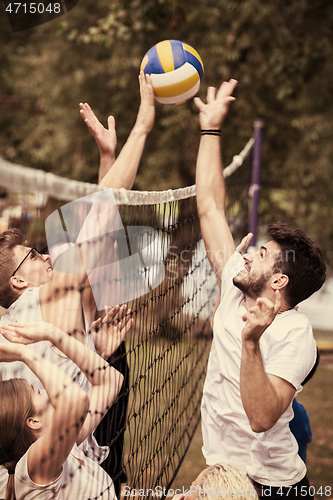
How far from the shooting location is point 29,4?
752 cm

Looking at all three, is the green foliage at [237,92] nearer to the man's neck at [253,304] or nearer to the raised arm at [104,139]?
the raised arm at [104,139]

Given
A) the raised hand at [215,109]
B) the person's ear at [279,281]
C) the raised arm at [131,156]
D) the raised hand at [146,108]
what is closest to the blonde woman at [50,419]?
the person's ear at [279,281]

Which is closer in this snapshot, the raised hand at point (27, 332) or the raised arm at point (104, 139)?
the raised hand at point (27, 332)

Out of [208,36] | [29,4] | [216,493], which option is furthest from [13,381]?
[208,36]

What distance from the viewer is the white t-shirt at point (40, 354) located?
205 centimetres

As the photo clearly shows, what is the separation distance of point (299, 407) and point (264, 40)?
7.81 metres

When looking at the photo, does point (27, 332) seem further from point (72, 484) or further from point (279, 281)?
point (279, 281)

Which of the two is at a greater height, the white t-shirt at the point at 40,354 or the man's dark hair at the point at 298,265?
the man's dark hair at the point at 298,265

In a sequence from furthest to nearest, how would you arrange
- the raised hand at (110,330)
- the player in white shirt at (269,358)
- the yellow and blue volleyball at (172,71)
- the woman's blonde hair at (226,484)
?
the yellow and blue volleyball at (172,71)
the raised hand at (110,330)
the player in white shirt at (269,358)
the woman's blonde hair at (226,484)

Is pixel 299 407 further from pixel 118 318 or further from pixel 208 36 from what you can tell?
pixel 208 36

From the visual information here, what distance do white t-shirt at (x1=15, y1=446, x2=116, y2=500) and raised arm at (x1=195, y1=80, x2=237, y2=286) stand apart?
1.16m

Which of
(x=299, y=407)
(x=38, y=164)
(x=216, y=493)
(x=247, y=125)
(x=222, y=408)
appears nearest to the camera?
(x=216, y=493)

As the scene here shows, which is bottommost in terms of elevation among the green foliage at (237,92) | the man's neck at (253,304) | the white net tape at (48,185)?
the man's neck at (253,304)

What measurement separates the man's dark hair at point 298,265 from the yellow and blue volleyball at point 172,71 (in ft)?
4.85
